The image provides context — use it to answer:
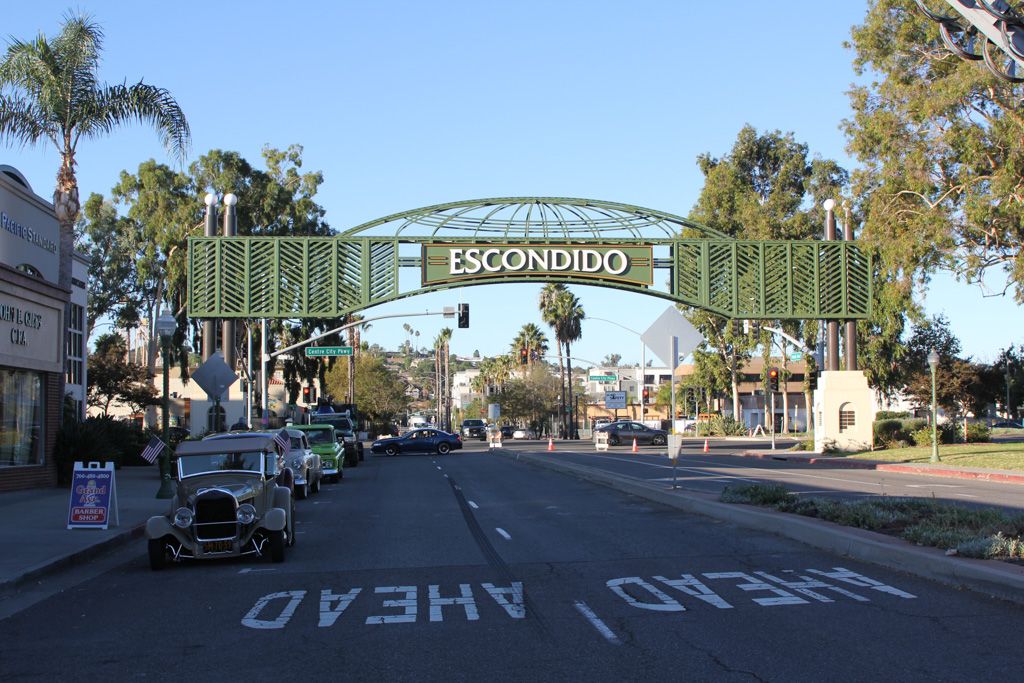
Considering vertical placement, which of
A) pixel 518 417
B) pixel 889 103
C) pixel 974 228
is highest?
pixel 889 103

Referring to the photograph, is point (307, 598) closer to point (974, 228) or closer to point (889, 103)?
point (974, 228)

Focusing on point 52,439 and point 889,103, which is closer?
point 52,439

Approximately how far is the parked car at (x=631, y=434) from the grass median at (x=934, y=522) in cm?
4457

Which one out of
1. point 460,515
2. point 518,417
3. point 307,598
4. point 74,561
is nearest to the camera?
point 307,598

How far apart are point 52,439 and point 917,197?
91.0ft

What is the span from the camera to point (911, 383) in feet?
217

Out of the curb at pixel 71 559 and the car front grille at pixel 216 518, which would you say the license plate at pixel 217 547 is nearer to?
the car front grille at pixel 216 518

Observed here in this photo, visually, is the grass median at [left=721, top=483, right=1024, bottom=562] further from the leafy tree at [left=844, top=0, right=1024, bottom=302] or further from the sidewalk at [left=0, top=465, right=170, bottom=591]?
the leafy tree at [left=844, top=0, right=1024, bottom=302]

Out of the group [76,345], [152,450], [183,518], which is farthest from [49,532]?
[76,345]

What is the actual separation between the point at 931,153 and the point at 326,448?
854 inches

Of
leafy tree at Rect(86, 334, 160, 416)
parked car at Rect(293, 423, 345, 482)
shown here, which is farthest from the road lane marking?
leafy tree at Rect(86, 334, 160, 416)

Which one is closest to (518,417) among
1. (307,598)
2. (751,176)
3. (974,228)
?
(751,176)

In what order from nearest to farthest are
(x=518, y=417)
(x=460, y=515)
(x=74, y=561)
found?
(x=74, y=561) < (x=460, y=515) < (x=518, y=417)

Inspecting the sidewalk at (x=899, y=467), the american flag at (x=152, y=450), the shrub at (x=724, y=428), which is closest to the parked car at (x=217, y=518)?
the american flag at (x=152, y=450)
